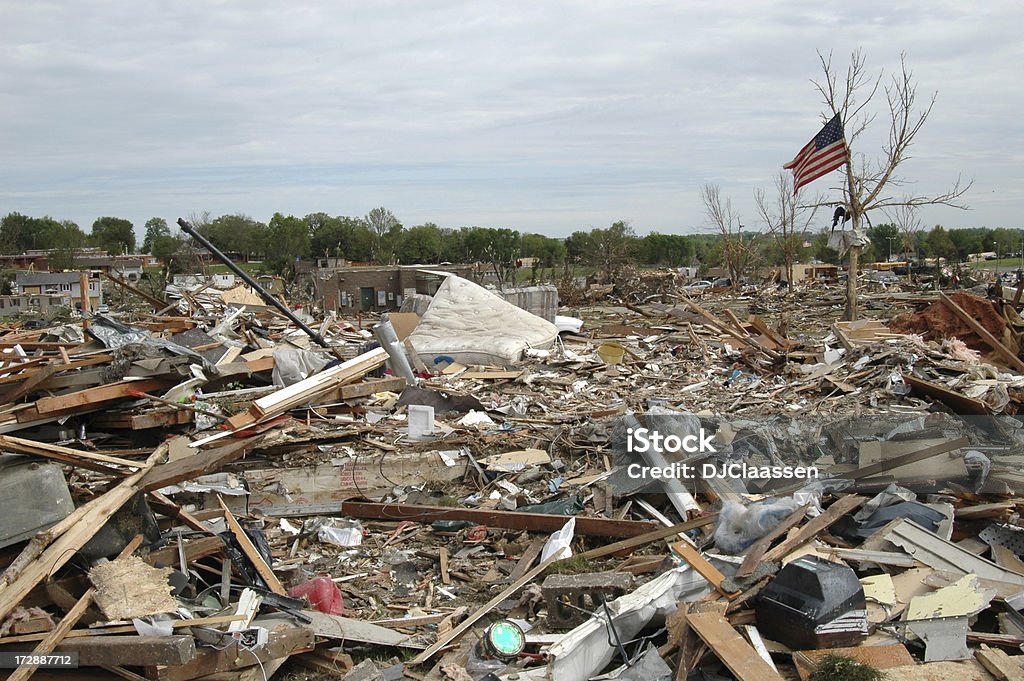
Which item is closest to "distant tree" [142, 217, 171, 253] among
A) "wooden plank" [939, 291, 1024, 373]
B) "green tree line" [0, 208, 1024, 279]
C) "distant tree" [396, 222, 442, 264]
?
"green tree line" [0, 208, 1024, 279]

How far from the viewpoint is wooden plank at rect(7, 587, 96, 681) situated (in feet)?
12.8

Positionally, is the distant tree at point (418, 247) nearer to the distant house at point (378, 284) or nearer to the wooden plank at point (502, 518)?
the distant house at point (378, 284)

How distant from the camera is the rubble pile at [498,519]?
4.34 metres

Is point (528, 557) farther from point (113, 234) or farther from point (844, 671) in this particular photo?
point (113, 234)

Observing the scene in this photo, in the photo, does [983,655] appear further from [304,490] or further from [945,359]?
[945,359]

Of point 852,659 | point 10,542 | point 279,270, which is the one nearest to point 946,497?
point 852,659

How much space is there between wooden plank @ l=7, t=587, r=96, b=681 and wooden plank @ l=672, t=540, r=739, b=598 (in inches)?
142

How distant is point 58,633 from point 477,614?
244cm

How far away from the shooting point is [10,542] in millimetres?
4777

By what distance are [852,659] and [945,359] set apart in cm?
851

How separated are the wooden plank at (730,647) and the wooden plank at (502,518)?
6.27ft

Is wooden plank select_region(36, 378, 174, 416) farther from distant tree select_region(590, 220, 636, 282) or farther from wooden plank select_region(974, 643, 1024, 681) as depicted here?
distant tree select_region(590, 220, 636, 282)

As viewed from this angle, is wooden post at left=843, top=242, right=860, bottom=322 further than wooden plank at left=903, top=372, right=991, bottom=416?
Yes

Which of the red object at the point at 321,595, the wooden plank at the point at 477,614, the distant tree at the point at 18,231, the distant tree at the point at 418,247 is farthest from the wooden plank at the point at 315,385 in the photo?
the distant tree at the point at 18,231
